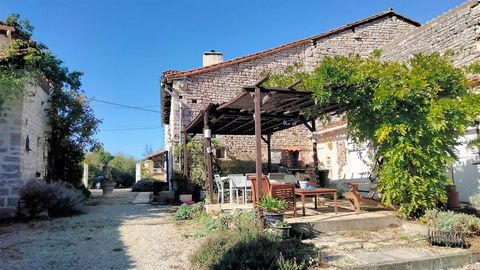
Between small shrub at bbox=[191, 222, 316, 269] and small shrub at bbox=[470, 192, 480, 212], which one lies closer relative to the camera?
small shrub at bbox=[191, 222, 316, 269]

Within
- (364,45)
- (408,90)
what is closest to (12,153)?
(408,90)

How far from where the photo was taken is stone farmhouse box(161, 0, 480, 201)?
10.5m

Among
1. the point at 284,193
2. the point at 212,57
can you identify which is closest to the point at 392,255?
the point at 284,193

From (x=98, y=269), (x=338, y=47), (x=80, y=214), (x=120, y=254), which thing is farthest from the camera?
(x=338, y=47)

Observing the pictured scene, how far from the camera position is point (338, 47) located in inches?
624

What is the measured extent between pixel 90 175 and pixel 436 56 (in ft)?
88.9

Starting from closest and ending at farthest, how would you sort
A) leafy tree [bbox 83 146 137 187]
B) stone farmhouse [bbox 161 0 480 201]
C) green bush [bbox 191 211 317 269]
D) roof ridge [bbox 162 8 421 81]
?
green bush [bbox 191 211 317 269] < stone farmhouse [bbox 161 0 480 201] < roof ridge [bbox 162 8 421 81] < leafy tree [bbox 83 146 137 187]

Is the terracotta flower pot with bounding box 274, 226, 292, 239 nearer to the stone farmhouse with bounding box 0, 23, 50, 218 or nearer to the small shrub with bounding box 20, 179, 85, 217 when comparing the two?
the small shrub with bounding box 20, 179, 85, 217

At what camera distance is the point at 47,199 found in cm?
917

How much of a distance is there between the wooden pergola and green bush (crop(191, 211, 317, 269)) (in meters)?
1.09

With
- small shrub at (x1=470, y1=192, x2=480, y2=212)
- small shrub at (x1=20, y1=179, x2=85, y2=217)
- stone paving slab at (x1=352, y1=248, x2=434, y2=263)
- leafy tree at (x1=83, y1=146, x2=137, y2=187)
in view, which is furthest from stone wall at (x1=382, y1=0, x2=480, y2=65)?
leafy tree at (x1=83, y1=146, x2=137, y2=187)

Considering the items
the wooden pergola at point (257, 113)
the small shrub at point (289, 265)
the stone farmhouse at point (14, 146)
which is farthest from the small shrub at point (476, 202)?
the stone farmhouse at point (14, 146)

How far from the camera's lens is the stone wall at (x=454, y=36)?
9.55m

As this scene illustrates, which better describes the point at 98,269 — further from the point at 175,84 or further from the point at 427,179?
the point at 175,84
